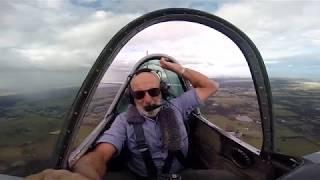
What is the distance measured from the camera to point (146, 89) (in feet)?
10.1

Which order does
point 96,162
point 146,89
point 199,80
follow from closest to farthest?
1. point 96,162
2. point 146,89
3. point 199,80

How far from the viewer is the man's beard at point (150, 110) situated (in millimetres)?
3141

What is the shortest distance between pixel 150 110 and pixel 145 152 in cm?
33

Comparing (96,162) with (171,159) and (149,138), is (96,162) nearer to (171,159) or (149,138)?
(149,138)

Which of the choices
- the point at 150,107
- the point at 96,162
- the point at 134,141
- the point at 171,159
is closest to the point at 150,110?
the point at 150,107

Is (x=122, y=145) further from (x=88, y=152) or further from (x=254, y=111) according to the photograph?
(x=254, y=111)

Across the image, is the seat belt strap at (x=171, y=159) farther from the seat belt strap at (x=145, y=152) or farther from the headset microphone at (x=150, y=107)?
the headset microphone at (x=150, y=107)

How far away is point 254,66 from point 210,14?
0.48m

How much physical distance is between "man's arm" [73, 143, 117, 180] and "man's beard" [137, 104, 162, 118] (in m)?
0.37

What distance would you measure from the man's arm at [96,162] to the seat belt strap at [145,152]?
8.0 inches

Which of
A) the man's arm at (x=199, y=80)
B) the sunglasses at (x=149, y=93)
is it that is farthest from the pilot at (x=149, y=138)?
the man's arm at (x=199, y=80)

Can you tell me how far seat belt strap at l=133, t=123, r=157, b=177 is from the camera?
10.2 feet

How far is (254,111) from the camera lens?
2840 mm

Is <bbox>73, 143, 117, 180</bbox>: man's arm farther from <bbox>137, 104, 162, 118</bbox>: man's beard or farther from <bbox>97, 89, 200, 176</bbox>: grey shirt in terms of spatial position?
<bbox>137, 104, 162, 118</bbox>: man's beard
